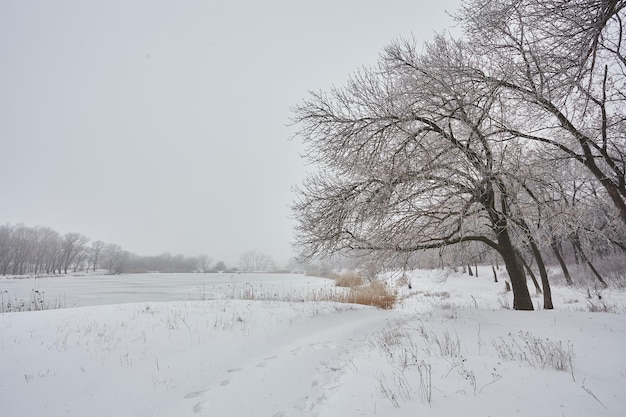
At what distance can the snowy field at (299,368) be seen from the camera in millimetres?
3107

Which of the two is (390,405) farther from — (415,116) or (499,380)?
(415,116)

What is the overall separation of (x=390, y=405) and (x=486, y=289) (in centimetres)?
2885

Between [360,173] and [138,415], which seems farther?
[360,173]

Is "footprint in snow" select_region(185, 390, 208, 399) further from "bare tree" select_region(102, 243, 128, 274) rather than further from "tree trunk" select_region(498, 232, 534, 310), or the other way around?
"bare tree" select_region(102, 243, 128, 274)

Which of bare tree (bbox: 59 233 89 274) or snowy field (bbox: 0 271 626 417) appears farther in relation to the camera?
bare tree (bbox: 59 233 89 274)

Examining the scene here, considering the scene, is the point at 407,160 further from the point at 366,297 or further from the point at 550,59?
the point at 366,297

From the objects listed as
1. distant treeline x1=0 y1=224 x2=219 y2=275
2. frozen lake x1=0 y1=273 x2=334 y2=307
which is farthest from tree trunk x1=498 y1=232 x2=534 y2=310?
distant treeline x1=0 y1=224 x2=219 y2=275

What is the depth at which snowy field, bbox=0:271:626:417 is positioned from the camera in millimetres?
3107

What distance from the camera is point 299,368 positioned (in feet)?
16.1

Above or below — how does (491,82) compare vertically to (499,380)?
above

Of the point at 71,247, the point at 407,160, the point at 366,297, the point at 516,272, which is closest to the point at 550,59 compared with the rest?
the point at 407,160

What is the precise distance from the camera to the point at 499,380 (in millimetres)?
3371

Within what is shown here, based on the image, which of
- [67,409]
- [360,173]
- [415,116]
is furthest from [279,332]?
[415,116]

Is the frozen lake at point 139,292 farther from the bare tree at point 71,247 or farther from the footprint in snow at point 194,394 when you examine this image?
the bare tree at point 71,247
